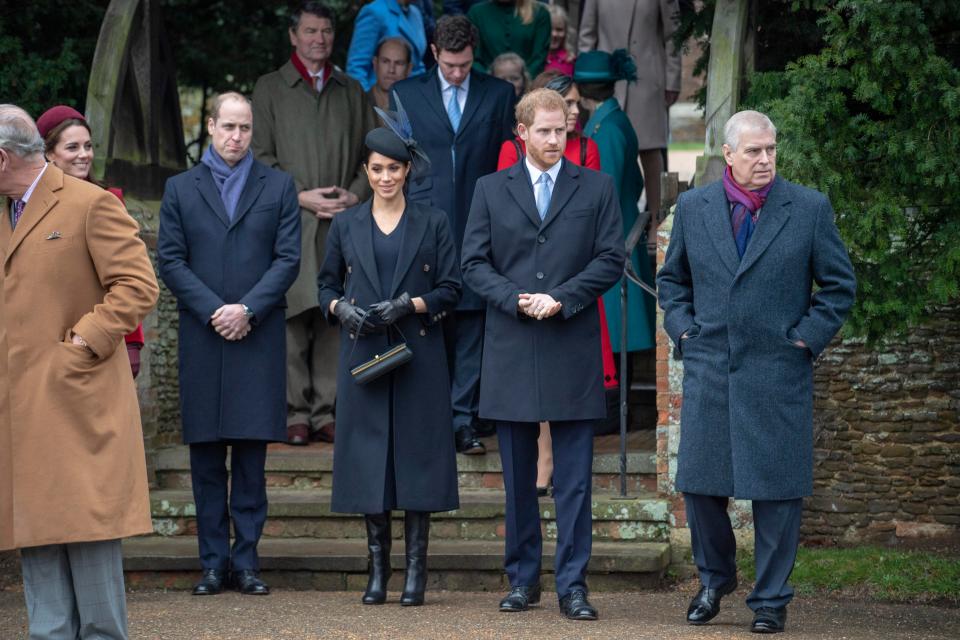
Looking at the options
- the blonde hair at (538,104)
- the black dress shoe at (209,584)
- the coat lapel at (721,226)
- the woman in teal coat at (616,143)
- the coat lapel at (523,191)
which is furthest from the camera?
the woman in teal coat at (616,143)

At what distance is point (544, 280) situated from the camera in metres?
6.47

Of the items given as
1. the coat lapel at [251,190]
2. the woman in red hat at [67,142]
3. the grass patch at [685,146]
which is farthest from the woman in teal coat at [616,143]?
the grass patch at [685,146]

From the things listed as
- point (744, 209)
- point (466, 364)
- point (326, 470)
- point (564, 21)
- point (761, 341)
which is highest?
point (564, 21)

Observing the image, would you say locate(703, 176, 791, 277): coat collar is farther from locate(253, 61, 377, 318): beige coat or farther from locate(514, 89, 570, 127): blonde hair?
locate(253, 61, 377, 318): beige coat

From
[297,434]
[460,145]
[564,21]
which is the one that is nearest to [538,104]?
[460,145]

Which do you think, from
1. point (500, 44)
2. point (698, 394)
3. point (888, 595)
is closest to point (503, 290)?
point (698, 394)

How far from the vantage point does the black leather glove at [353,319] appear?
21.6 feet

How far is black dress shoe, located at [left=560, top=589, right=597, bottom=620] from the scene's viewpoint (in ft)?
20.5

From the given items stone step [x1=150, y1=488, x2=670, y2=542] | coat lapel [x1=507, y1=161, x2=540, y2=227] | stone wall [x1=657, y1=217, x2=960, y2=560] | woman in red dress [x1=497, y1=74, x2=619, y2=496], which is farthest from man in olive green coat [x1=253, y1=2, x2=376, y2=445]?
stone wall [x1=657, y1=217, x2=960, y2=560]

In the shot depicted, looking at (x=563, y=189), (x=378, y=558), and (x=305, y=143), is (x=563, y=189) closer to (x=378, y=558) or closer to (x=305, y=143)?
(x=378, y=558)

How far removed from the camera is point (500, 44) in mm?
9516

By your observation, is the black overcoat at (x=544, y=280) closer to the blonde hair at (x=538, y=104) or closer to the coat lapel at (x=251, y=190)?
the blonde hair at (x=538, y=104)

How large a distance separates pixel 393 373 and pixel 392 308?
318 mm

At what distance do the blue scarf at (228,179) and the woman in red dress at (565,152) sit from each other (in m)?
1.23
